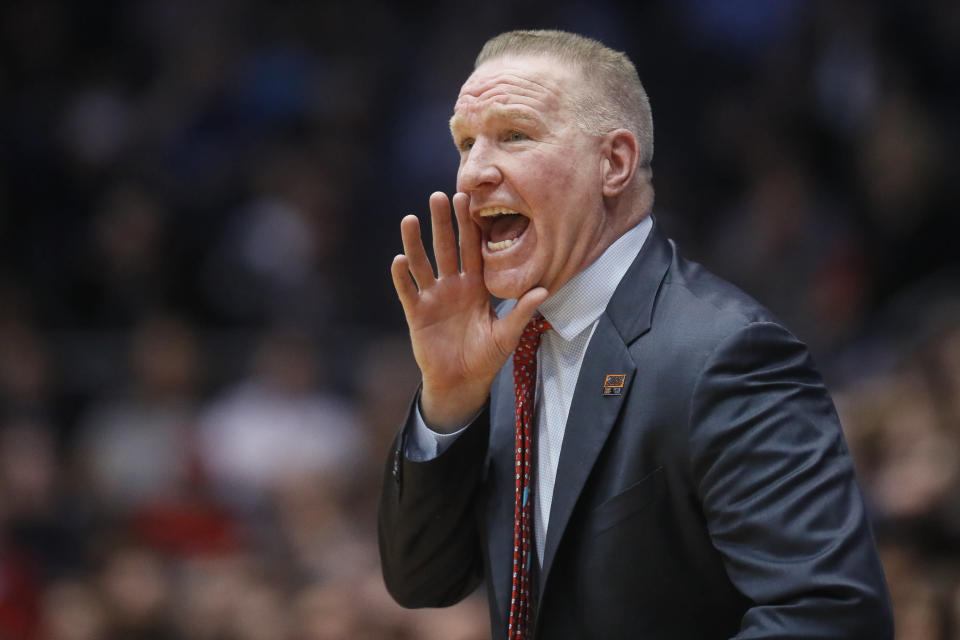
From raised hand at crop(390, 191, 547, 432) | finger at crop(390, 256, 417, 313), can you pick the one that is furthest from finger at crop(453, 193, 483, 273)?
finger at crop(390, 256, 417, 313)

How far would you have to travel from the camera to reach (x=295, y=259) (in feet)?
23.7

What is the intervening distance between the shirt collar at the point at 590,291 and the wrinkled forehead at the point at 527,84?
11.9 inches

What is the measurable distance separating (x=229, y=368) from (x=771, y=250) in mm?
2983

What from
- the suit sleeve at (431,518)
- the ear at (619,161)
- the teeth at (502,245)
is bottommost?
the suit sleeve at (431,518)

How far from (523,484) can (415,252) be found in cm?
49

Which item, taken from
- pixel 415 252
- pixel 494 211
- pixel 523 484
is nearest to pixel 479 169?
pixel 494 211

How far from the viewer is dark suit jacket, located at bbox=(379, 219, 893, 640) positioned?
1.96 meters

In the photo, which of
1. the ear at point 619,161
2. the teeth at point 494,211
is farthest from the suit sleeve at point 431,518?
the ear at point 619,161

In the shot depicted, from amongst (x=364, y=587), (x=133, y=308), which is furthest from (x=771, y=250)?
(x=133, y=308)

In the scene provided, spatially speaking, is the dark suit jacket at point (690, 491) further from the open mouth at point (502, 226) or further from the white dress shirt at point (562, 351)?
the open mouth at point (502, 226)

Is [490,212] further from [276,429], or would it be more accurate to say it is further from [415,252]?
[276,429]

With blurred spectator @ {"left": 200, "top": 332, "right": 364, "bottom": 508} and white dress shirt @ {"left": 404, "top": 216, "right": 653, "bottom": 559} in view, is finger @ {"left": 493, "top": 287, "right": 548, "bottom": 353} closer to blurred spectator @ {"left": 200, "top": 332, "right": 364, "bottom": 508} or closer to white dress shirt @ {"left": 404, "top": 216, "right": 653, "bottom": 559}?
white dress shirt @ {"left": 404, "top": 216, "right": 653, "bottom": 559}

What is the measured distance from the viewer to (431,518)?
2.44 meters

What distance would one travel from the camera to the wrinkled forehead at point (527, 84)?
2.33 meters
